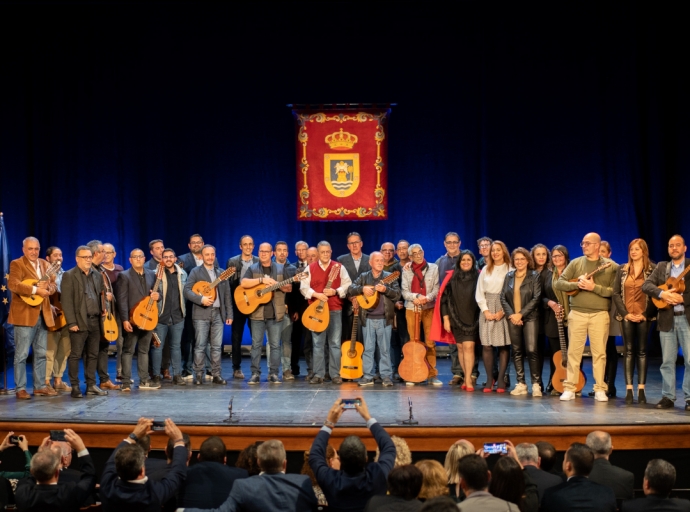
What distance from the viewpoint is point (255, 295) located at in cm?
848

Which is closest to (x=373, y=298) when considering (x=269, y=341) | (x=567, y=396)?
(x=269, y=341)

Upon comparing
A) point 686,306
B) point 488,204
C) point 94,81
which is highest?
point 94,81

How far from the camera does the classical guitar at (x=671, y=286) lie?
6.70 meters

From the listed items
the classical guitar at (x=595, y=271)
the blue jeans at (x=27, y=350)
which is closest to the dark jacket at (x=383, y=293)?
the classical guitar at (x=595, y=271)

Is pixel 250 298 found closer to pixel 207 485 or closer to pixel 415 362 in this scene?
pixel 415 362

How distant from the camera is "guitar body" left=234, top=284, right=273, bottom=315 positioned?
27.7 ft

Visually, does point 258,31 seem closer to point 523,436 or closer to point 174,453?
point 523,436

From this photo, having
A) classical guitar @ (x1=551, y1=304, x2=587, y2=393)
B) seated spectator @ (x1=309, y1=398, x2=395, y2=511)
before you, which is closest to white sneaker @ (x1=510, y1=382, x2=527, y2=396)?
classical guitar @ (x1=551, y1=304, x2=587, y2=393)

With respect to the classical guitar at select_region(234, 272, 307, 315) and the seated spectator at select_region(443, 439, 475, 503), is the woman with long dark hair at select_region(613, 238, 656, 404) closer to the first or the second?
the classical guitar at select_region(234, 272, 307, 315)

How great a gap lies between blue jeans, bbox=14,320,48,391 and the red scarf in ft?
12.8

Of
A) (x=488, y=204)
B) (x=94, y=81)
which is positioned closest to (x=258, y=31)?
(x=94, y=81)

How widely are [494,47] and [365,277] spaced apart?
4.46 meters

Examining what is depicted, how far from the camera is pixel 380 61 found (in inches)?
432

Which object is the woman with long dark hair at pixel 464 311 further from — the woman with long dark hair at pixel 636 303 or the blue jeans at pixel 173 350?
the blue jeans at pixel 173 350
